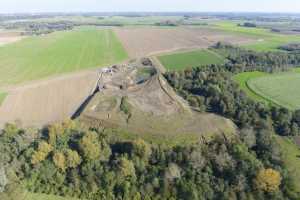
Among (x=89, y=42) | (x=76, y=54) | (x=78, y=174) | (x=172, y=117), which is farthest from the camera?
(x=89, y=42)

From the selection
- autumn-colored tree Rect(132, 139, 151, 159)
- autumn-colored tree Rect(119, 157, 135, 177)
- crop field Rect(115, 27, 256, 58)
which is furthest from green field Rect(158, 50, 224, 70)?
autumn-colored tree Rect(119, 157, 135, 177)

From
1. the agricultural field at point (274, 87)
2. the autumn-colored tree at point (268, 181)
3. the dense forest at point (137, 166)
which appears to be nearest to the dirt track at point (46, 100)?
the dense forest at point (137, 166)

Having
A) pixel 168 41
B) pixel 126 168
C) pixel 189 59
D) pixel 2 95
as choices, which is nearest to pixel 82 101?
pixel 2 95

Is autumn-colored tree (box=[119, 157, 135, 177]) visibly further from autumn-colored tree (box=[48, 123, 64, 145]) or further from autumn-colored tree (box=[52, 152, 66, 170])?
autumn-colored tree (box=[48, 123, 64, 145])

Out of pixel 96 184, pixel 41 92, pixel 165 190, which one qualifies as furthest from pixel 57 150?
pixel 41 92

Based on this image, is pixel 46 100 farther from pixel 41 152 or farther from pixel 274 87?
pixel 274 87

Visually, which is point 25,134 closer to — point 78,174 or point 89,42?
point 78,174
